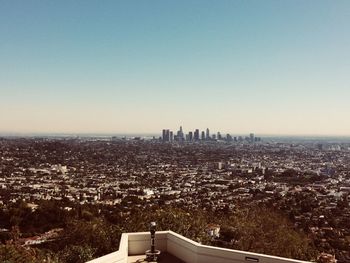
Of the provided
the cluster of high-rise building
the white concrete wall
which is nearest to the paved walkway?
the white concrete wall

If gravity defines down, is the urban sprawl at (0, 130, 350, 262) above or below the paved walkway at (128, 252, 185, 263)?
below

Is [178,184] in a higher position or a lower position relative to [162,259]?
lower

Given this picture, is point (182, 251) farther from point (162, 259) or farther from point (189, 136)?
point (189, 136)

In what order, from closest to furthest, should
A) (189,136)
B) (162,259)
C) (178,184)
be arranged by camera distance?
1. (162,259)
2. (178,184)
3. (189,136)

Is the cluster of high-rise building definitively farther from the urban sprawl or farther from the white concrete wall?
the white concrete wall

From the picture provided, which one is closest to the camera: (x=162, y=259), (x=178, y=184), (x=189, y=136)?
(x=162, y=259)

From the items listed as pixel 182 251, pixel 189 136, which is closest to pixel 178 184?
pixel 182 251

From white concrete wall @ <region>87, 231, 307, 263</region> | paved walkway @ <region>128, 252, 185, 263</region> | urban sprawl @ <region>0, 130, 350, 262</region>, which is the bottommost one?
urban sprawl @ <region>0, 130, 350, 262</region>

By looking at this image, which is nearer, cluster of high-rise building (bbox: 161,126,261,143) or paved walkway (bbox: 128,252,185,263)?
paved walkway (bbox: 128,252,185,263)

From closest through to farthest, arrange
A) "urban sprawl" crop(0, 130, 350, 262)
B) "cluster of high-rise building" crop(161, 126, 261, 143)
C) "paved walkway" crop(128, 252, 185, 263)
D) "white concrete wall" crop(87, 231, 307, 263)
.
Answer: "white concrete wall" crop(87, 231, 307, 263) → "paved walkway" crop(128, 252, 185, 263) → "urban sprawl" crop(0, 130, 350, 262) → "cluster of high-rise building" crop(161, 126, 261, 143)

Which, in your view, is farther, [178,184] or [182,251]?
[178,184]

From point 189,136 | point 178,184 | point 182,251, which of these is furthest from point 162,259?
point 189,136

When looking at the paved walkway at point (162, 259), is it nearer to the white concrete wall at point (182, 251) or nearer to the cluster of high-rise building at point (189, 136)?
the white concrete wall at point (182, 251)

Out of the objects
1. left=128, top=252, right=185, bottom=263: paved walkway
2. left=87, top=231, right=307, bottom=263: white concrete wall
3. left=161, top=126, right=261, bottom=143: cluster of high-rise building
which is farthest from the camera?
left=161, top=126, right=261, bottom=143: cluster of high-rise building
